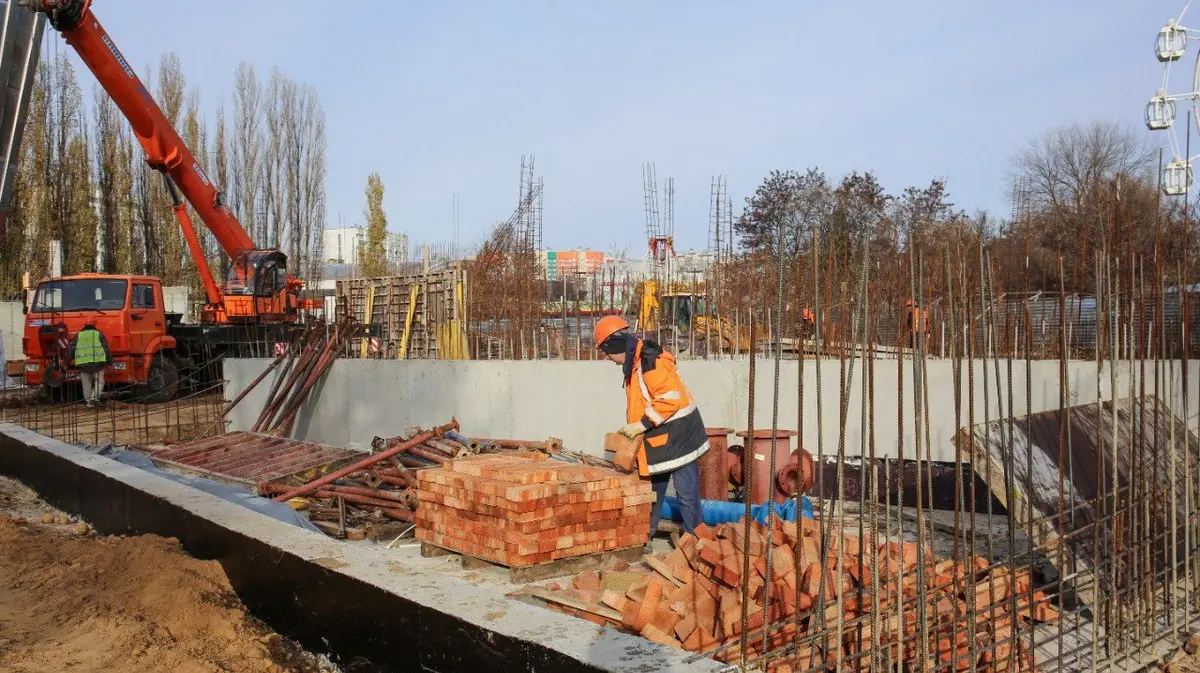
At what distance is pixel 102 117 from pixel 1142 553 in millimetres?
31022

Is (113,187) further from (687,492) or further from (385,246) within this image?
(687,492)

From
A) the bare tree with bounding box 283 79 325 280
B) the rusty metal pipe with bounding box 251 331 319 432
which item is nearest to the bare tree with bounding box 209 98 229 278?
the bare tree with bounding box 283 79 325 280

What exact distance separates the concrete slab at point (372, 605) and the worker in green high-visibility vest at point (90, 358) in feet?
36.2

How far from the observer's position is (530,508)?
19.7ft

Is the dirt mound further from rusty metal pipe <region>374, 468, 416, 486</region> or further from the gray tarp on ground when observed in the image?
rusty metal pipe <region>374, 468, 416, 486</region>

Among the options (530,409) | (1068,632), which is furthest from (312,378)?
(1068,632)

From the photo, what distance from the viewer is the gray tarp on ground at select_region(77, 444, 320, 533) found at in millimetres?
6695

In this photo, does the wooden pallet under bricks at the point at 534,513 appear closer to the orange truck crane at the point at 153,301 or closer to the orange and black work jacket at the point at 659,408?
the orange and black work jacket at the point at 659,408

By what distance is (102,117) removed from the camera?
1142 inches

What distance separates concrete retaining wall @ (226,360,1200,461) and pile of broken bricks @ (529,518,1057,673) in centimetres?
377

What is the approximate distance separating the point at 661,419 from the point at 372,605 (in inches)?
130

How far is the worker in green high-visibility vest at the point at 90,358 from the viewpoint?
15.8 metres

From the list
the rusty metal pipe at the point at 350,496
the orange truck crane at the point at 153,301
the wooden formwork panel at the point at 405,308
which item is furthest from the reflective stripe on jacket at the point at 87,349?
the rusty metal pipe at the point at 350,496

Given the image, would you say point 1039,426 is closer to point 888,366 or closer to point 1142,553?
point 1142,553
